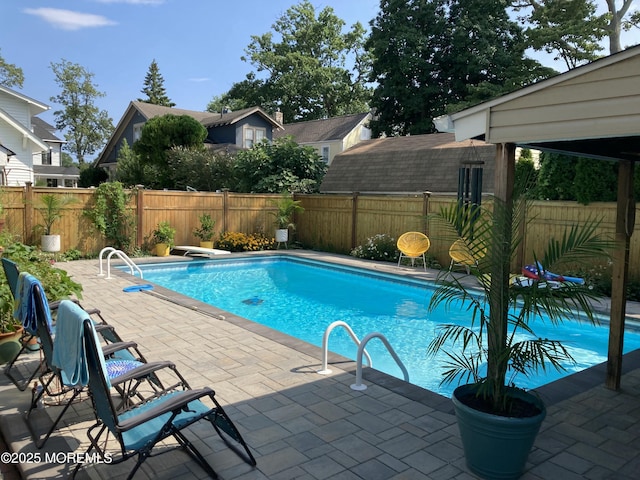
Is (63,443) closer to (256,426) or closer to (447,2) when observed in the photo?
(256,426)

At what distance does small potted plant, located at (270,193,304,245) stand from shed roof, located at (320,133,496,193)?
3099 mm

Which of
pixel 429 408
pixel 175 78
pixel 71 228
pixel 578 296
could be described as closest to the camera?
pixel 578 296

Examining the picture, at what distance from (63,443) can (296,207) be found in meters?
13.1

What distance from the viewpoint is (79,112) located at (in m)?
48.2

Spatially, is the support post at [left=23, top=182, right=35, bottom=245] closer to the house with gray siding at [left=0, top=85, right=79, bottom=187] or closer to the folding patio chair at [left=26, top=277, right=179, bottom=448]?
the house with gray siding at [left=0, top=85, right=79, bottom=187]

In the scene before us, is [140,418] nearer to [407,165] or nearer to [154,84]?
[407,165]

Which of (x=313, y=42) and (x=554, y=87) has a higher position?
(x=313, y=42)

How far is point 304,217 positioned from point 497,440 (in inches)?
552

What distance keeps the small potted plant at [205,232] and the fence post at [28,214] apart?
4346 mm

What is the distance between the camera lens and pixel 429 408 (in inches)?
160

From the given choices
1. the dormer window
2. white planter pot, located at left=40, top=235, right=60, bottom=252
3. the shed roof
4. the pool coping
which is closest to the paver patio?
the pool coping

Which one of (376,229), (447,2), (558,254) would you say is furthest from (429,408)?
(447,2)

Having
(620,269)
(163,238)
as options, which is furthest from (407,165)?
(620,269)

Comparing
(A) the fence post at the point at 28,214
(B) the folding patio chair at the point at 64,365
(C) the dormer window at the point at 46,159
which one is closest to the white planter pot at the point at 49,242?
(A) the fence post at the point at 28,214
